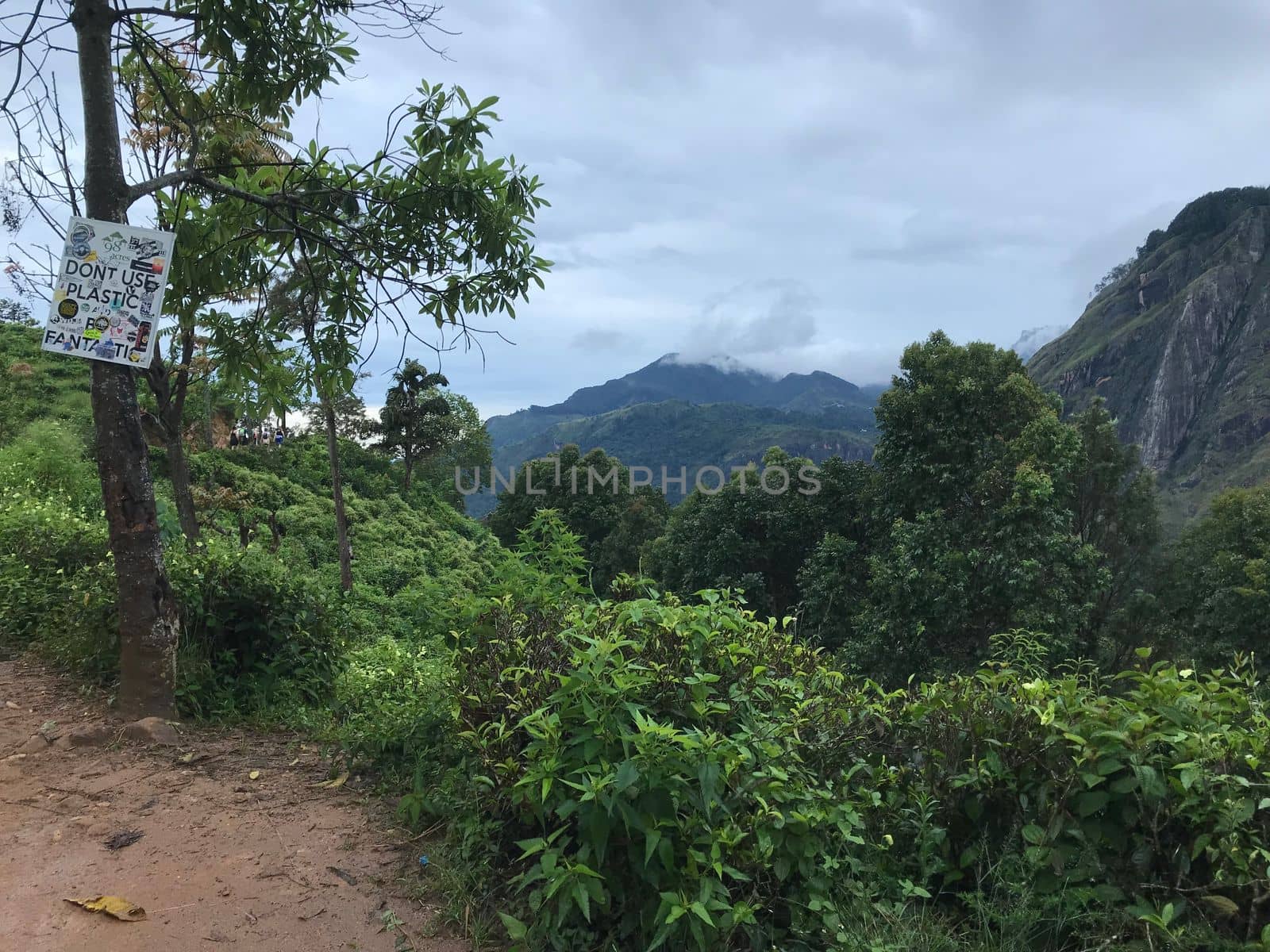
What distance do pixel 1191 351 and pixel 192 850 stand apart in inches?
4068

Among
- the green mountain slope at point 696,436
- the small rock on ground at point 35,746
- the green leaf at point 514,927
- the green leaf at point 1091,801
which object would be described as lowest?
the green leaf at point 514,927

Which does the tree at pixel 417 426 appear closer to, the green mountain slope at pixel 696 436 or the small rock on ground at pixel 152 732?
the small rock on ground at pixel 152 732

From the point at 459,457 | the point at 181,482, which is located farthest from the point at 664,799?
the point at 459,457

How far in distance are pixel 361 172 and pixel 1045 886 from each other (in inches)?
159

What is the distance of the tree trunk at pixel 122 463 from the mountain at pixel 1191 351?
73081 mm

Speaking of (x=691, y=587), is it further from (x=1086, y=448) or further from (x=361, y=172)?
(x=361, y=172)

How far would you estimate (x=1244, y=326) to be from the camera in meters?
82.6

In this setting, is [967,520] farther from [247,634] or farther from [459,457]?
[459,457]

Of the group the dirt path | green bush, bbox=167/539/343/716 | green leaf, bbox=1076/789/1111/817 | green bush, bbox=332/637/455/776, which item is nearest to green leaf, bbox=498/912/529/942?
the dirt path

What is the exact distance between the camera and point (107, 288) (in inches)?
138

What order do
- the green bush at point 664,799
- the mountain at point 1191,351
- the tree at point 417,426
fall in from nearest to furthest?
the green bush at point 664,799 < the tree at point 417,426 < the mountain at point 1191,351

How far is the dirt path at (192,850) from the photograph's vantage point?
2330 millimetres

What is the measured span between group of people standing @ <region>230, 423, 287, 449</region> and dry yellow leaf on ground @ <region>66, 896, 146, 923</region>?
22318mm

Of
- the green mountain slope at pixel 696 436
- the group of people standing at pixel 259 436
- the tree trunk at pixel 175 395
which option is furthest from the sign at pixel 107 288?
the green mountain slope at pixel 696 436
